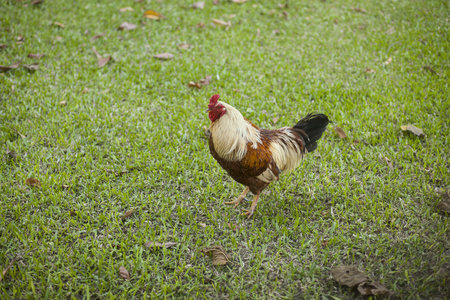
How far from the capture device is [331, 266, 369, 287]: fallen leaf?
247cm

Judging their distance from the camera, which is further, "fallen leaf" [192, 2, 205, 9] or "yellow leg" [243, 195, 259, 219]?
Result: "fallen leaf" [192, 2, 205, 9]

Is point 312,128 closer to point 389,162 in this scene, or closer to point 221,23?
point 389,162

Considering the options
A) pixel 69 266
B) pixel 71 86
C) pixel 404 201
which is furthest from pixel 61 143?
pixel 404 201

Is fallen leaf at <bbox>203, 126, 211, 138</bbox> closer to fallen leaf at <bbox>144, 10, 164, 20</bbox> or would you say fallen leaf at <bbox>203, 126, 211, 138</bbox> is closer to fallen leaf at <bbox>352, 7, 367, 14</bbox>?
fallen leaf at <bbox>144, 10, 164, 20</bbox>

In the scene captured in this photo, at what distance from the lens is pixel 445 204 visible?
3.09m

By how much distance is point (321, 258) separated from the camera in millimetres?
2811

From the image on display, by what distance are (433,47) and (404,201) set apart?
12.6ft

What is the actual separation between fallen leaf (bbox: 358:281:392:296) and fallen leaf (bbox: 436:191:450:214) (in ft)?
3.86

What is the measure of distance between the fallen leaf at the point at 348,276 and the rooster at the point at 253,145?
3.20 feet

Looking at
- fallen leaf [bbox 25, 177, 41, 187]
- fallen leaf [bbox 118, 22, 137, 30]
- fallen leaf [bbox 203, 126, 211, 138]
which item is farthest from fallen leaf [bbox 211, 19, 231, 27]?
fallen leaf [bbox 25, 177, 41, 187]

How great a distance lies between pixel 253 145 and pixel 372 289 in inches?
57.8

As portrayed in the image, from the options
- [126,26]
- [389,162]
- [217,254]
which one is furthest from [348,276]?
[126,26]

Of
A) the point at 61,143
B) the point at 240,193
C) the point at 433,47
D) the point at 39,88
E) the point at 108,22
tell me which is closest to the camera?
the point at 240,193

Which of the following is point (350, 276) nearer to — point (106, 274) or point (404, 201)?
point (404, 201)
